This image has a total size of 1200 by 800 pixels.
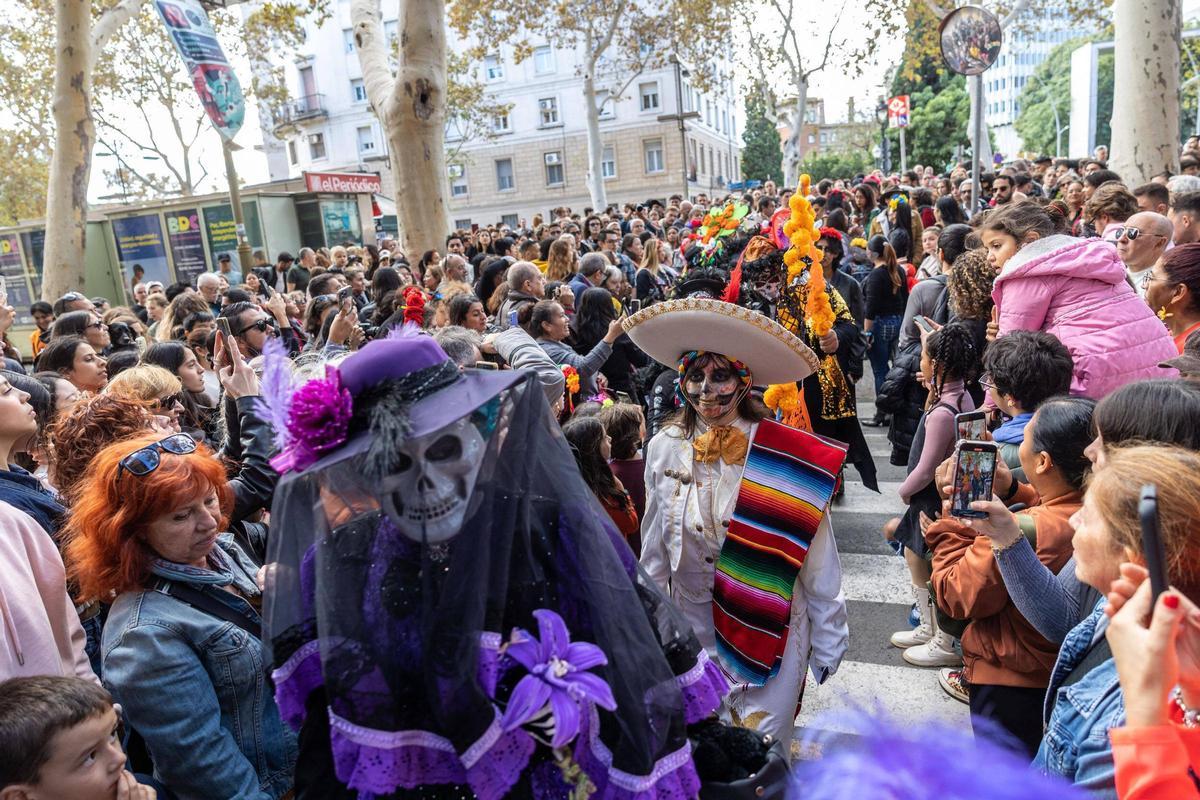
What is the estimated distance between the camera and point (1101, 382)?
11.9 ft

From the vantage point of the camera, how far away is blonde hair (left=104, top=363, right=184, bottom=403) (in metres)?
3.53

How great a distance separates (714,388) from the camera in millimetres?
2826

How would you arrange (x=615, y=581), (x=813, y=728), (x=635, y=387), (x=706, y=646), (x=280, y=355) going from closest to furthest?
(x=813, y=728) < (x=615, y=581) < (x=280, y=355) < (x=706, y=646) < (x=635, y=387)

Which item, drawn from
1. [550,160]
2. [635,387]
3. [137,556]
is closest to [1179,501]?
[137,556]

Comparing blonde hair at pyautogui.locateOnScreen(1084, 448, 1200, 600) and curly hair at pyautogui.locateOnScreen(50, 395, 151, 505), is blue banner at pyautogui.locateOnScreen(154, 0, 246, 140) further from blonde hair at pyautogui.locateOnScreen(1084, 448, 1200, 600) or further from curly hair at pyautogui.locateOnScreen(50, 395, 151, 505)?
blonde hair at pyautogui.locateOnScreen(1084, 448, 1200, 600)

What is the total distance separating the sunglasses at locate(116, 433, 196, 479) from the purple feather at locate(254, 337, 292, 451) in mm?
575

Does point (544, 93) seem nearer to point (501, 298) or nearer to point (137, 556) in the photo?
point (501, 298)

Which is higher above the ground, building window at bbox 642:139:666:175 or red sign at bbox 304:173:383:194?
building window at bbox 642:139:666:175

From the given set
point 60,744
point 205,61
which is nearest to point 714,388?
point 60,744

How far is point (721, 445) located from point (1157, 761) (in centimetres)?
174

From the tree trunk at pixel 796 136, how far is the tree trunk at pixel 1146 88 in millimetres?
17124

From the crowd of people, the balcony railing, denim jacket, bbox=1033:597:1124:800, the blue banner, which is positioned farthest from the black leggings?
the balcony railing

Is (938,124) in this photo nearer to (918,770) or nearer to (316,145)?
(316,145)

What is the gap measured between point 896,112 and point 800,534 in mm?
21503
